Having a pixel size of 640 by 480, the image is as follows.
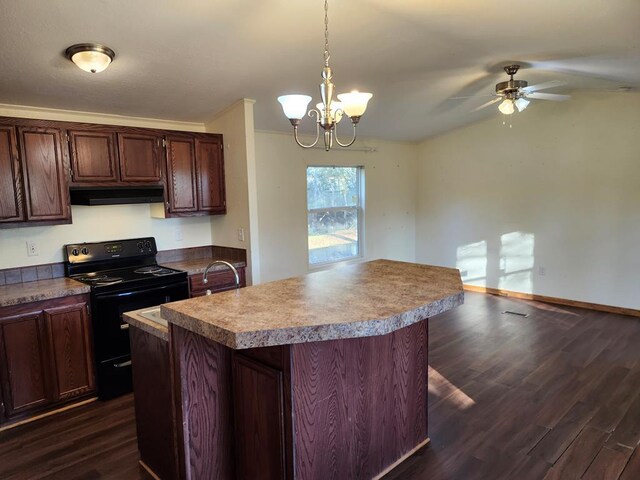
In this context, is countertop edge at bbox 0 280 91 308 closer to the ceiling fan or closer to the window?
the window

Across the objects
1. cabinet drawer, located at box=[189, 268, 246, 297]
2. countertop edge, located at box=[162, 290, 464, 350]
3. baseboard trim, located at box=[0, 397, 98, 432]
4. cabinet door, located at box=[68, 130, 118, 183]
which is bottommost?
baseboard trim, located at box=[0, 397, 98, 432]

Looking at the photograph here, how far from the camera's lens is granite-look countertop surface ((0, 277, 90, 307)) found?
104 inches

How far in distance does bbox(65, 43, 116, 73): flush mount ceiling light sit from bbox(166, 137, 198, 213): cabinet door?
3.95 feet

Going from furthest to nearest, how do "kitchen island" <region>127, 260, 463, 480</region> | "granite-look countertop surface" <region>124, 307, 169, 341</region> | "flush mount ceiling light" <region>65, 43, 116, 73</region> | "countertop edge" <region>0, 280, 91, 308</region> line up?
1. "countertop edge" <region>0, 280, 91, 308</region>
2. "flush mount ceiling light" <region>65, 43, 116, 73</region>
3. "granite-look countertop surface" <region>124, 307, 169, 341</region>
4. "kitchen island" <region>127, 260, 463, 480</region>

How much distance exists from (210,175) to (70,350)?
72.0 inches

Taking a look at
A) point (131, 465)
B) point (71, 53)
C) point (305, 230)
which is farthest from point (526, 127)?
point (131, 465)

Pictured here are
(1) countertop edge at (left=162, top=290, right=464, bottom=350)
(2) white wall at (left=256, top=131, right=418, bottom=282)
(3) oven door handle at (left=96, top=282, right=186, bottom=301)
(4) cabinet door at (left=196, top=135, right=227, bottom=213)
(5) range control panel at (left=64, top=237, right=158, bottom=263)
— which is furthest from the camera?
(2) white wall at (left=256, top=131, right=418, bottom=282)

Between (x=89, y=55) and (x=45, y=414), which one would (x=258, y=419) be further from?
(x=89, y=55)

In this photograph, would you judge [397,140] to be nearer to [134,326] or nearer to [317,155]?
[317,155]

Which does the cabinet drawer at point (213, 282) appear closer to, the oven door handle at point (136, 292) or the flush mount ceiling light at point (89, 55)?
the oven door handle at point (136, 292)

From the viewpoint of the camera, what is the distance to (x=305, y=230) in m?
5.02

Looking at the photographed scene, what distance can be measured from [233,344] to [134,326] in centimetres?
102

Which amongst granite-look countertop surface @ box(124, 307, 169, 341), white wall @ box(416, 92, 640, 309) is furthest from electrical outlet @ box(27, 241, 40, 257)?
white wall @ box(416, 92, 640, 309)

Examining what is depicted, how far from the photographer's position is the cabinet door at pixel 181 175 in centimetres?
358
